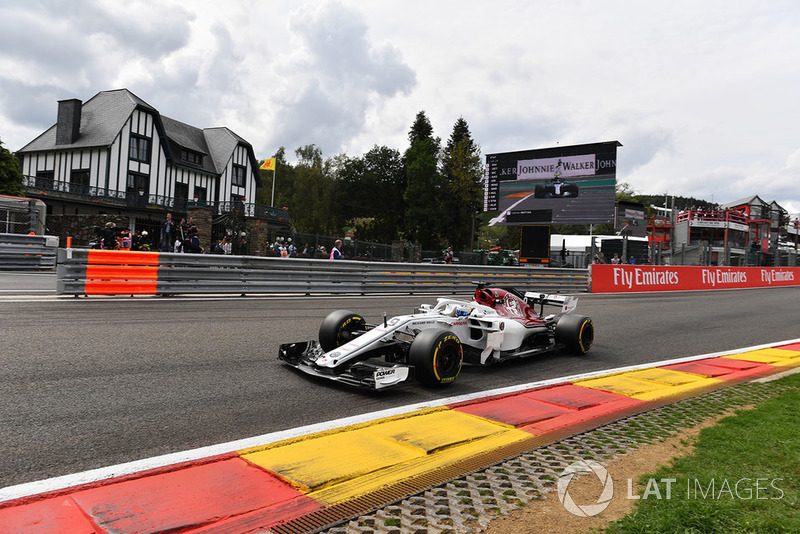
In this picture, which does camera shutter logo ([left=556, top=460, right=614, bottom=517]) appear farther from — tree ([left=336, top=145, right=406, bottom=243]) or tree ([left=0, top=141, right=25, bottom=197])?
tree ([left=336, top=145, right=406, bottom=243])

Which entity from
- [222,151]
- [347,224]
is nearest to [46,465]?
[222,151]

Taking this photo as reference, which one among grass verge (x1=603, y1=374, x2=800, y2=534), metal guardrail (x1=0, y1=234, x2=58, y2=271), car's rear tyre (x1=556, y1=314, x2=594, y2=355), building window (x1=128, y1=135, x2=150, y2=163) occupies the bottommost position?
grass verge (x1=603, y1=374, x2=800, y2=534)

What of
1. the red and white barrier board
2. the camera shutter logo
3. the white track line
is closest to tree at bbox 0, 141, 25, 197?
the red and white barrier board

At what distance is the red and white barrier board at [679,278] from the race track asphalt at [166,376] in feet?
39.1

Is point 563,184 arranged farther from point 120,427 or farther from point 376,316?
point 120,427

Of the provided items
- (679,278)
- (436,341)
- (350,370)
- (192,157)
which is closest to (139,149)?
(192,157)

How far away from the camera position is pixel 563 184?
29.2m

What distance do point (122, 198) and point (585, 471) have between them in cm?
3984

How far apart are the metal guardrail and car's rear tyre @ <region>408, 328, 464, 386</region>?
18.0 m

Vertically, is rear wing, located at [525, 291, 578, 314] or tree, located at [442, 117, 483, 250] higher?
tree, located at [442, 117, 483, 250]

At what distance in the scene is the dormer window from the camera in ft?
144

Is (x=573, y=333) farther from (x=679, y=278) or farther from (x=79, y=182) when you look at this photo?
(x=79, y=182)

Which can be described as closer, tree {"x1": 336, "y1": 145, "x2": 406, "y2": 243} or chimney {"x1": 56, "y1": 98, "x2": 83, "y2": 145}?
chimney {"x1": 56, "y1": 98, "x2": 83, "y2": 145}

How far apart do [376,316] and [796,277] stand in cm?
3384
